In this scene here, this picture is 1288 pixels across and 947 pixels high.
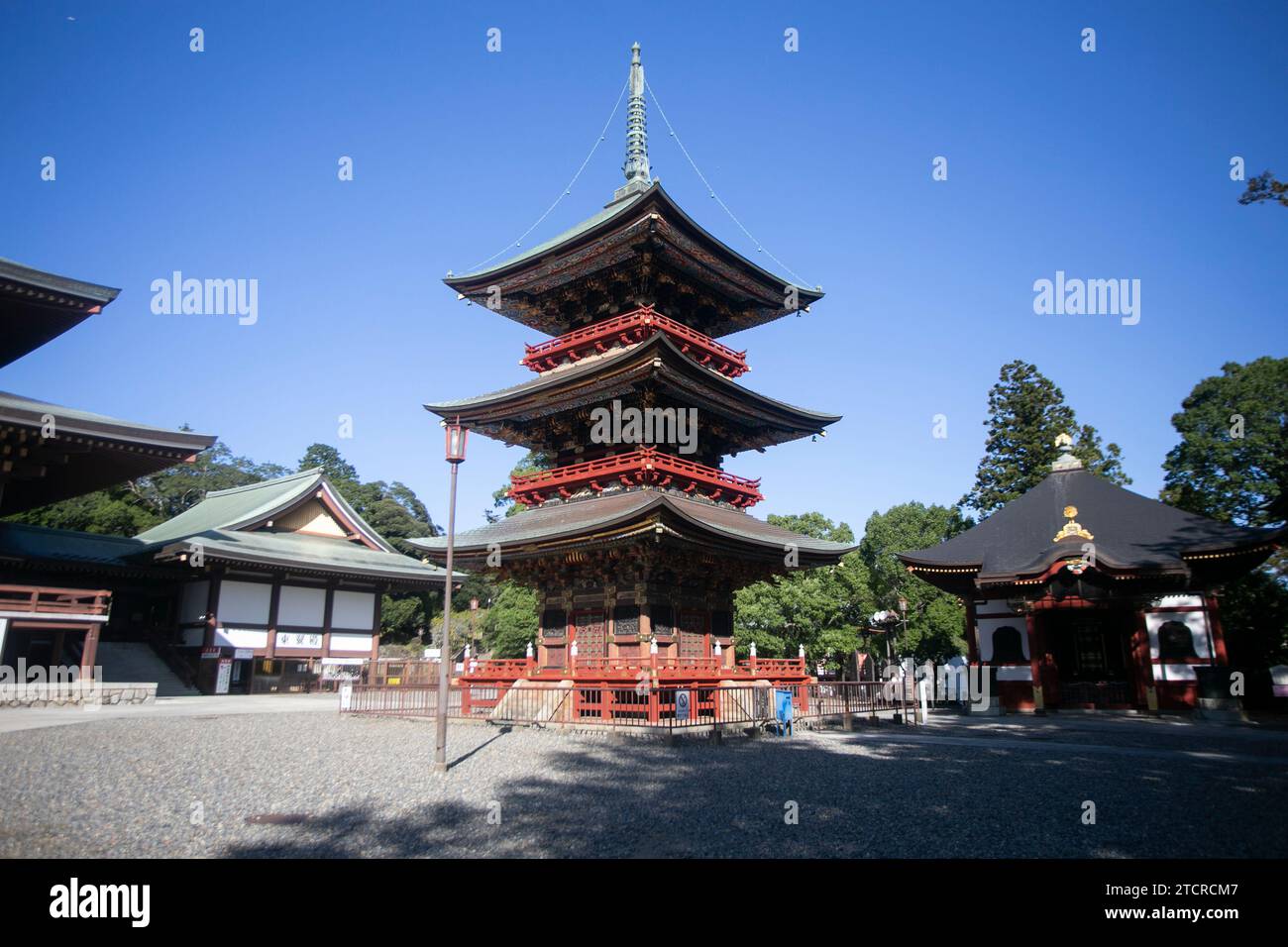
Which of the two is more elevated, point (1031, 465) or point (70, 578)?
point (1031, 465)

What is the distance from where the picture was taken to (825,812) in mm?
9211

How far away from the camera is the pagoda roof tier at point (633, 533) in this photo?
18.8 meters

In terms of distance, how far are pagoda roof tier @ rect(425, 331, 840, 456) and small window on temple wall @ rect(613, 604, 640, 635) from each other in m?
6.23

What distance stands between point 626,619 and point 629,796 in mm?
10922

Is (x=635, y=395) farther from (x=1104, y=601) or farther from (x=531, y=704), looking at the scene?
(x=1104, y=601)

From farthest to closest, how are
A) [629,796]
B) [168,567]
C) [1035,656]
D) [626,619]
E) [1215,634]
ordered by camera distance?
[168,567], [1035,656], [1215,634], [626,619], [629,796]

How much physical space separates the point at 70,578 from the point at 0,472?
10.8 metres

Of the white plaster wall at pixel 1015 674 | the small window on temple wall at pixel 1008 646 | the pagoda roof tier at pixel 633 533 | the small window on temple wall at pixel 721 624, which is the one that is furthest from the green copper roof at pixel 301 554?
the white plaster wall at pixel 1015 674

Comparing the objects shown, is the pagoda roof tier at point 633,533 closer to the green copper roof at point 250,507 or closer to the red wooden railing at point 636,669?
the red wooden railing at point 636,669

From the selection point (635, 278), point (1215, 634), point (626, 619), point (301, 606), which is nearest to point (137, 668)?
point (301, 606)

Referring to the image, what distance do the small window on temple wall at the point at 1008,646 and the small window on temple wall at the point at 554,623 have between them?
51.1ft

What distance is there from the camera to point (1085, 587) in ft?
78.8
